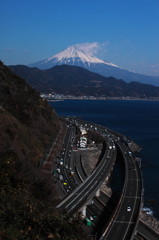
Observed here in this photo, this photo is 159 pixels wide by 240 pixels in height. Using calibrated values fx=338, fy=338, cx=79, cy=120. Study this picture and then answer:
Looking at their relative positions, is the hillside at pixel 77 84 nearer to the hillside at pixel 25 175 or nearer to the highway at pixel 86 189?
the hillside at pixel 25 175

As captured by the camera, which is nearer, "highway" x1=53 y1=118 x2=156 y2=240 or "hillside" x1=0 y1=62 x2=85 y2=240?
"hillside" x1=0 y1=62 x2=85 y2=240

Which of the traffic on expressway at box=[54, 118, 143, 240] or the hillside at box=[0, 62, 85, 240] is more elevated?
the hillside at box=[0, 62, 85, 240]

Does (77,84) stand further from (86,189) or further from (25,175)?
(25,175)

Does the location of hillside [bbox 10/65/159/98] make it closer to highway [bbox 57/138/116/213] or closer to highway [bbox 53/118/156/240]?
highway [bbox 53/118/156/240]

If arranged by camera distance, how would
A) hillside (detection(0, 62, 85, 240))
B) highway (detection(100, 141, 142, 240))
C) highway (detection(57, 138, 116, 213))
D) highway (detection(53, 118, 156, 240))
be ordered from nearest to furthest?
hillside (detection(0, 62, 85, 240)) → highway (detection(100, 141, 142, 240)) → highway (detection(53, 118, 156, 240)) → highway (detection(57, 138, 116, 213))

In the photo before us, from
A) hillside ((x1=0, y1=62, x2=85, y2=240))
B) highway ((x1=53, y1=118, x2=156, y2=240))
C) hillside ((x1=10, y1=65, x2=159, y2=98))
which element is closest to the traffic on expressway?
highway ((x1=53, y1=118, x2=156, y2=240))
